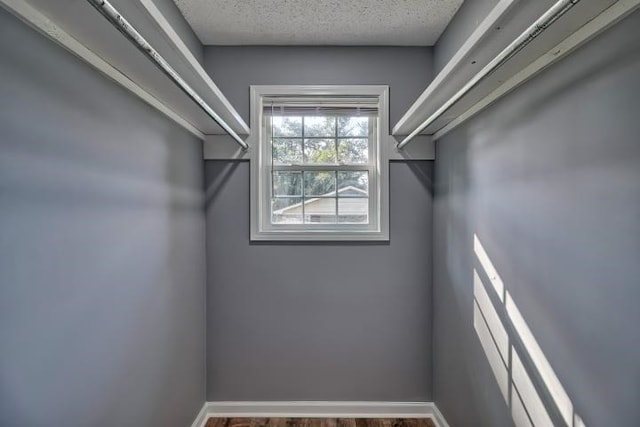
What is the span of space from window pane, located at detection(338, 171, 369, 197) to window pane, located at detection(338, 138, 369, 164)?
88 mm

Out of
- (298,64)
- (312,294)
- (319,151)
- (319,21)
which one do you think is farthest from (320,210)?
(319,21)

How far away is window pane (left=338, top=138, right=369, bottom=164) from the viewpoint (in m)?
2.58

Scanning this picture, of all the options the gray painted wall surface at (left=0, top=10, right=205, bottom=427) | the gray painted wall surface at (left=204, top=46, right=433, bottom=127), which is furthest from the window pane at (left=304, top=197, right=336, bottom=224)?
the gray painted wall surface at (left=0, top=10, right=205, bottom=427)

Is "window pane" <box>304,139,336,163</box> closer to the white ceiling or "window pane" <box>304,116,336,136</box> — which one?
"window pane" <box>304,116,336,136</box>

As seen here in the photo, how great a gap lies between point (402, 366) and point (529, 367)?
4.16ft

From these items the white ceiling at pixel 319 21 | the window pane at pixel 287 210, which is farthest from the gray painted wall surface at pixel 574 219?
the window pane at pixel 287 210

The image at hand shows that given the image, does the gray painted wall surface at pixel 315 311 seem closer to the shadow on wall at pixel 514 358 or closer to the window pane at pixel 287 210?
the window pane at pixel 287 210

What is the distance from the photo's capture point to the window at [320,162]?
8.27 feet

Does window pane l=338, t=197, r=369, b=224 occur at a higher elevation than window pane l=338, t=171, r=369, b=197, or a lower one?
lower

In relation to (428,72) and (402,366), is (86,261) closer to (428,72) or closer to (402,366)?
(402,366)

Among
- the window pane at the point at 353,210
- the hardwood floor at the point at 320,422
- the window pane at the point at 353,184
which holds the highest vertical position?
the window pane at the point at 353,184

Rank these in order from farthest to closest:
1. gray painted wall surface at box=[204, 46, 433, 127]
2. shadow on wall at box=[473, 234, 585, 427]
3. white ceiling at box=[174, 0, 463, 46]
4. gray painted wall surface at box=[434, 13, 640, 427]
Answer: gray painted wall surface at box=[204, 46, 433, 127] < white ceiling at box=[174, 0, 463, 46] < shadow on wall at box=[473, 234, 585, 427] < gray painted wall surface at box=[434, 13, 640, 427]

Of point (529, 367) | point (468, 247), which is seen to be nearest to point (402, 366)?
point (468, 247)

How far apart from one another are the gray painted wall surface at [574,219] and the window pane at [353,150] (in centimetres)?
89
